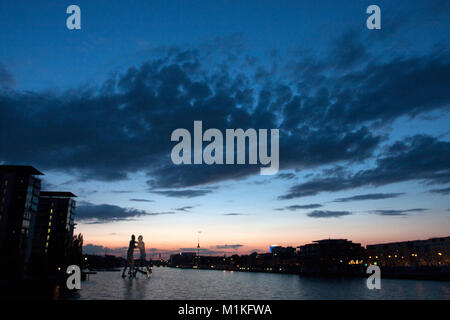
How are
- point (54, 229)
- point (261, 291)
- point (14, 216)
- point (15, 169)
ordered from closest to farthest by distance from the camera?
point (261, 291) < point (14, 216) < point (15, 169) < point (54, 229)

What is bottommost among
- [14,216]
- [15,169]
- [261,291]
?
[261,291]

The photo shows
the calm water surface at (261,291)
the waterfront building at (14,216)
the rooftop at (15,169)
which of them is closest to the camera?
the calm water surface at (261,291)

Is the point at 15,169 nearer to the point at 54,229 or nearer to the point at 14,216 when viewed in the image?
the point at 14,216

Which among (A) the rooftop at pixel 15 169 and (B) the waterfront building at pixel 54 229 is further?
(B) the waterfront building at pixel 54 229

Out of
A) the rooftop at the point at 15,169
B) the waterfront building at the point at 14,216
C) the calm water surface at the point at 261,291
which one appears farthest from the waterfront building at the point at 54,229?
the rooftop at the point at 15,169

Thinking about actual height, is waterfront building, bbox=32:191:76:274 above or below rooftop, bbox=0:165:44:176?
below

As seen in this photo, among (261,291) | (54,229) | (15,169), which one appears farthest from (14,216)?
(261,291)

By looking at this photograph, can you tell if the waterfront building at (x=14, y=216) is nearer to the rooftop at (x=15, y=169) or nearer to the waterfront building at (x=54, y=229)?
the rooftop at (x=15, y=169)

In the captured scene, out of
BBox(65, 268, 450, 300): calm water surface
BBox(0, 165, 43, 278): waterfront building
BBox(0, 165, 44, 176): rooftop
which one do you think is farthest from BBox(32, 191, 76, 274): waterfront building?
BBox(0, 165, 44, 176): rooftop

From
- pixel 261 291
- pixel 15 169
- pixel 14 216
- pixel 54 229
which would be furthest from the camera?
pixel 54 229

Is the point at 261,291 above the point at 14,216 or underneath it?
underneath

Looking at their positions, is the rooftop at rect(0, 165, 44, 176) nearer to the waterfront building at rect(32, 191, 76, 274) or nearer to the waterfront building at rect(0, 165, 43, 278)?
the waterfront building at rect(0, 165, 43, 278)
